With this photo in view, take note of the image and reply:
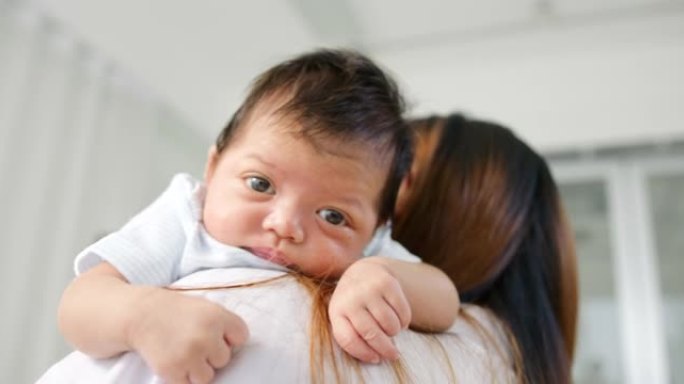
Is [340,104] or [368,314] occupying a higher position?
[340,104]

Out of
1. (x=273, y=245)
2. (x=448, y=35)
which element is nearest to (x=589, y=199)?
(x=448, y=35)

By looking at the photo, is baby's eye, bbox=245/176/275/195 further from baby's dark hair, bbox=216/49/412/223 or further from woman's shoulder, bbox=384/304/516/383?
woman's shoulder, bbox=384/304/516/383

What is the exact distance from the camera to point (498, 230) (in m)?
0.95

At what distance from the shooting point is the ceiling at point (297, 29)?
226 centimetres

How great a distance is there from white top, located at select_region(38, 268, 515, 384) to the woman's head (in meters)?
0.32

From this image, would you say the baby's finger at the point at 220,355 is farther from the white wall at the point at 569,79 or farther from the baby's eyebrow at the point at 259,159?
the white wall at the point at 569,79

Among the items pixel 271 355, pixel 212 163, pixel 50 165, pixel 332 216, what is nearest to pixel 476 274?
pixel 332 216

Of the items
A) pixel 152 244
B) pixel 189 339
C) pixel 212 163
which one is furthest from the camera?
pixel 212 163

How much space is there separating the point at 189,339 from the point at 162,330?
3 cm

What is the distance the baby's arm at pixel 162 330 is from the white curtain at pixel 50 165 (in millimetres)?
1680

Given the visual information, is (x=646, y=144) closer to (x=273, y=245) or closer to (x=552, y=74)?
(x=552, y=74)

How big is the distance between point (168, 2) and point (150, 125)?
30.7 inches

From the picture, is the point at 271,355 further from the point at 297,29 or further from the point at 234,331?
the point at 297,29

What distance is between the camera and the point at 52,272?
2170 millimetres
